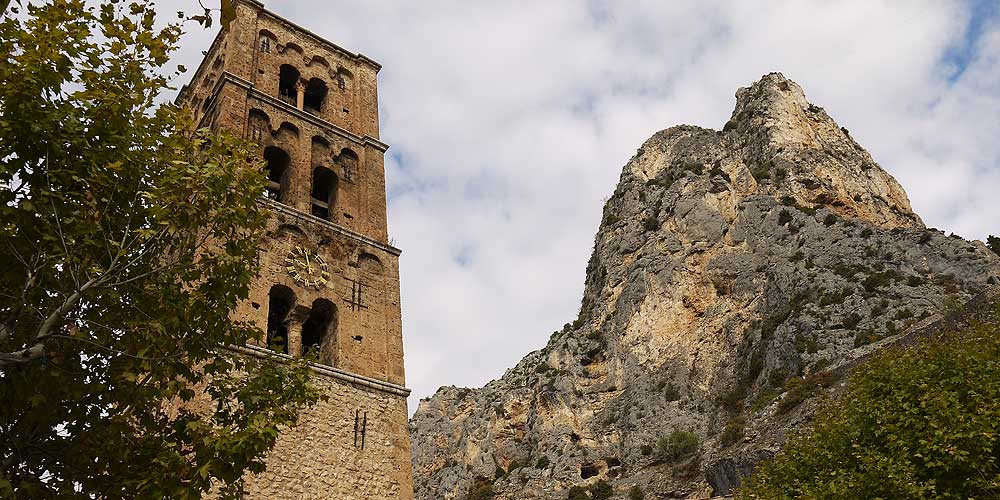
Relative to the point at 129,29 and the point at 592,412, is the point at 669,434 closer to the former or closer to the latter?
the point at 592,412

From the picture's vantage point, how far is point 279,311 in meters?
20.5

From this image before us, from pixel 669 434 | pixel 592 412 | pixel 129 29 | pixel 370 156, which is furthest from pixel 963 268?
pixel 129 29

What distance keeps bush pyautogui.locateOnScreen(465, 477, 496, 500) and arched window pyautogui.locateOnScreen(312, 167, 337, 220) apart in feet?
129

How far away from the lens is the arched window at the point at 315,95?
2591 centimetres

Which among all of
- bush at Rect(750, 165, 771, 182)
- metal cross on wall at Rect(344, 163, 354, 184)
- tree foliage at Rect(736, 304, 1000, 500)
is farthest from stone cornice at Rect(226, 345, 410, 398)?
bush at Rect(750, 165, 771, 182)

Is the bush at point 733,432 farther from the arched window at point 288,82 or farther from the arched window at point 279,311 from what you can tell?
the arched window at point 279,311

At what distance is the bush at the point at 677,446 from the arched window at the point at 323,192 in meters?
34.3

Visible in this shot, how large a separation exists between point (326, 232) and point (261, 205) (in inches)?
70.2

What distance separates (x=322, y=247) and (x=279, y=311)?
194 centimetres

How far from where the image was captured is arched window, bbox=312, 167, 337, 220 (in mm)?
22969

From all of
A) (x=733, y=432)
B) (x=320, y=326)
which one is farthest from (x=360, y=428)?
(x=733, y=432)

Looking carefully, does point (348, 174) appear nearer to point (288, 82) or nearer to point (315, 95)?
point (315, 95)

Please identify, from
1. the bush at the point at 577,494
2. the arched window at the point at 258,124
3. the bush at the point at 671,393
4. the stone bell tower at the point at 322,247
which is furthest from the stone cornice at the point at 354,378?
the bush at the point at 671,393

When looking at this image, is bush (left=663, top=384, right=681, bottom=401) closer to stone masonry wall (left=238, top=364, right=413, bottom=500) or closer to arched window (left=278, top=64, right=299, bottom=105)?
arched window (left=278, top=64, right=299, bottom=105)
